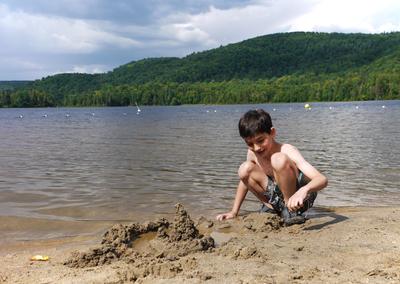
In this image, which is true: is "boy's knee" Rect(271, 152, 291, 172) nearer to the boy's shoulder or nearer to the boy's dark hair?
the boy's shoulder

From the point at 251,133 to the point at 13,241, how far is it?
306 centimetres

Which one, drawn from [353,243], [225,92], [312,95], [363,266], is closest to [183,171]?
[353,243]

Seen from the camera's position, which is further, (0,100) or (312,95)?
(0,100)

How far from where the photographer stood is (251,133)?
4957 millimetres

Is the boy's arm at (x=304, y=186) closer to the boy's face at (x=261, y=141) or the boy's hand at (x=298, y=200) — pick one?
the boy's hand at (x=298, y=200)

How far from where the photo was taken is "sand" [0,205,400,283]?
367 centimetres

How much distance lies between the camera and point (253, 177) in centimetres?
578

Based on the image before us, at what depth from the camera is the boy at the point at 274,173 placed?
16.0 feet

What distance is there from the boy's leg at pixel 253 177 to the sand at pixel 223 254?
0.35 meters

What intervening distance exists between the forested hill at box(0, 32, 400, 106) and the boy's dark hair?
409 ft

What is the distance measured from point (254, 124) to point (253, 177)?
1.08 meters

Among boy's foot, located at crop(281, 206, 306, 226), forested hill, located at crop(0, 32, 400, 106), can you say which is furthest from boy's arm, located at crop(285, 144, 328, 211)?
forested hill, located at crop(0, 32, 400, 106)

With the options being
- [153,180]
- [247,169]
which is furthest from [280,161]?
[153,180]

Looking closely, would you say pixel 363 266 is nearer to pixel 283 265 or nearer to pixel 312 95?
pixel 283 265
